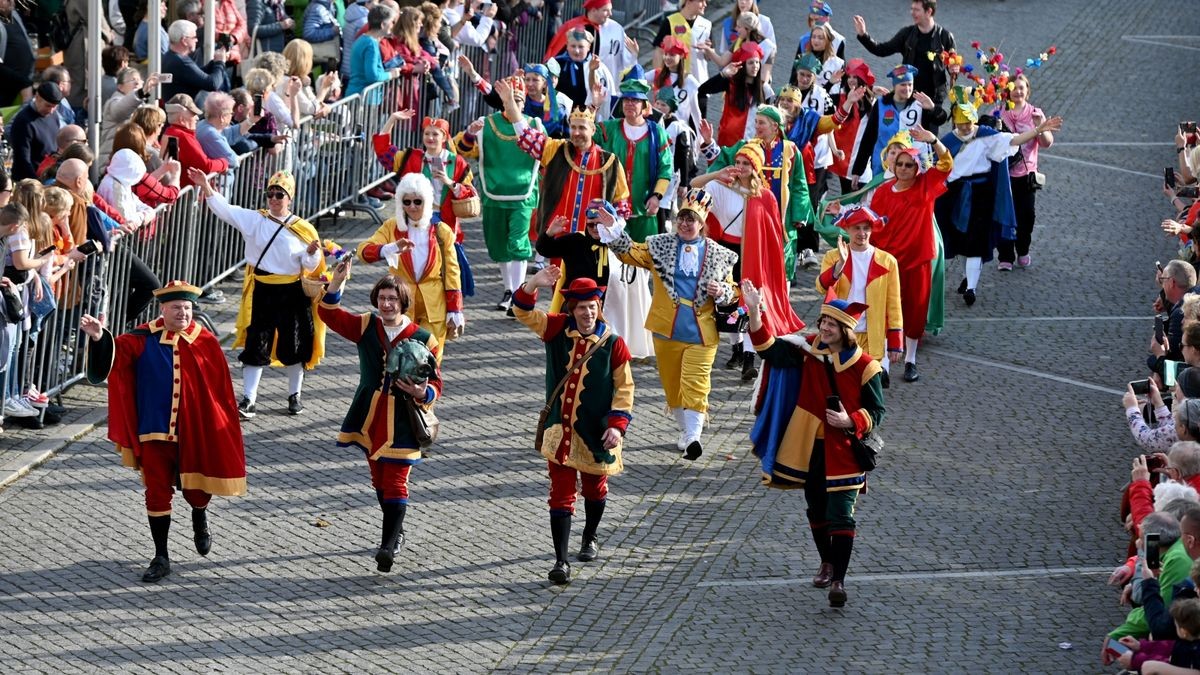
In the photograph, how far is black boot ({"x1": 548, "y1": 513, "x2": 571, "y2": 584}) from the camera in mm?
11219

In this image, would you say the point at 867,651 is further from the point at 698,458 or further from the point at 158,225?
the point at 158,225

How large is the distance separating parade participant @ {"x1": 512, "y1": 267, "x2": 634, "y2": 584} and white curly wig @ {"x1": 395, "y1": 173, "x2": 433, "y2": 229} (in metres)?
2.25

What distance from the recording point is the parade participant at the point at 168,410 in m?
10.9

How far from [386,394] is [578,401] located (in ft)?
3.38

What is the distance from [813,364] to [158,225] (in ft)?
18.7

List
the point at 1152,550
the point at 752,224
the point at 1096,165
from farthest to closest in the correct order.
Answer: the point at 1096,165, the point at 752,224, the point at 1152,550

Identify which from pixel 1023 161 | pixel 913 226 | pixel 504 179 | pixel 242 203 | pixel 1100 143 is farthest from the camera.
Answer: pixel 1100 143

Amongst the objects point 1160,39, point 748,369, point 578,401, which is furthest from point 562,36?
point 1160,39

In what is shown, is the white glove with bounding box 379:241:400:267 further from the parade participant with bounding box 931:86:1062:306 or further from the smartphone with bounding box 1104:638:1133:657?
the parade participant with bounding box 931:86:1062:306

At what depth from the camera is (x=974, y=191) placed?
1728cm

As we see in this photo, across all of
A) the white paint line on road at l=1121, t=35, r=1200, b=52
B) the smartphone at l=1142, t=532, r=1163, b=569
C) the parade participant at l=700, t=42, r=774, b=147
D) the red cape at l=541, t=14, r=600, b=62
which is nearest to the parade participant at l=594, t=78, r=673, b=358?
the parade participant at l=700, t=42, r=774, b=147

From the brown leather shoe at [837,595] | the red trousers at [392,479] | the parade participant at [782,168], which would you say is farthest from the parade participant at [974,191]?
the red trousers at [392,479]

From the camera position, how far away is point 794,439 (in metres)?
11.1

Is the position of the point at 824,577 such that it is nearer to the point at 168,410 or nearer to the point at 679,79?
the point at 168,410
